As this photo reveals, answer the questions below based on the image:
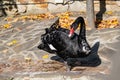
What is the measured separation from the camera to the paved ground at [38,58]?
23.5 ft

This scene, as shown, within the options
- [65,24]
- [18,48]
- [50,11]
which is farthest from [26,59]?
[50,11]

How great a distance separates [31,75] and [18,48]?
69.7 inches

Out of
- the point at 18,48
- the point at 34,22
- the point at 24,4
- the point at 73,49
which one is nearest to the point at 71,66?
the point at 73,49

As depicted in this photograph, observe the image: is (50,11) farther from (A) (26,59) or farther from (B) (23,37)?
(A) (26,59)

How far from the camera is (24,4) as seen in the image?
11.5 meters

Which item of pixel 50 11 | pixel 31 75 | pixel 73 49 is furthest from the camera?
pixel 50 11

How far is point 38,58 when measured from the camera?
8.19 m

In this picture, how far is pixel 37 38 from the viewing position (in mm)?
9344

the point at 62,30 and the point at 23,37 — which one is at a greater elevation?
the point at 62,30

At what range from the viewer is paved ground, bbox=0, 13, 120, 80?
7.16 meters

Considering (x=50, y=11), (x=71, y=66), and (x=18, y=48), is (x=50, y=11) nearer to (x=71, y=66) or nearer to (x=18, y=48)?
(x=18, y=48)

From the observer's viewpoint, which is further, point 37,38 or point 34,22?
point 34,22

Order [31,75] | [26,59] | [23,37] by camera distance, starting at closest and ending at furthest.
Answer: [31,75] → [26,59] → [23,37]

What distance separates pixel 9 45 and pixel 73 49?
2879 millimetres
